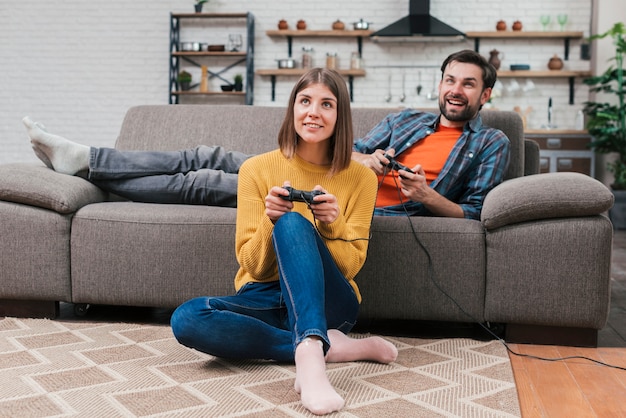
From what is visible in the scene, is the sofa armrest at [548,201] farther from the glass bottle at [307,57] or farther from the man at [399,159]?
the glass bottle at [307,57]

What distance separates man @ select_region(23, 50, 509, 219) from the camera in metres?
2.38

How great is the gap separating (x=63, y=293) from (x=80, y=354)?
1.58 ft

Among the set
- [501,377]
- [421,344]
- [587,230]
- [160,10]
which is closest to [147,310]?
[421,344]

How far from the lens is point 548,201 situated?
2.06m

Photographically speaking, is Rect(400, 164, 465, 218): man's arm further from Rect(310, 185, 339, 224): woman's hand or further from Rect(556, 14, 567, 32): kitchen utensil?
Rect(556, 14, 567, 32): kitchen utensil

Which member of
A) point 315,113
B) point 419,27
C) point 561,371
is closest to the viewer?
point 315,113

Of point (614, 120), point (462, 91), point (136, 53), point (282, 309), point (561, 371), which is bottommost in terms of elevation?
point (561, 371)

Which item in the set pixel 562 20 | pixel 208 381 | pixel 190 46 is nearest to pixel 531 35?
pixel 562 20

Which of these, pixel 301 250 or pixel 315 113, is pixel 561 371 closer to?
pixel 301 250

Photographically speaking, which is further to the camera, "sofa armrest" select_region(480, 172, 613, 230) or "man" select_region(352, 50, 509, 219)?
"man" select_region(352, 50, 509, 219)

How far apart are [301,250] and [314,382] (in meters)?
0.30

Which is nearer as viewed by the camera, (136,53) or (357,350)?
(357,350)

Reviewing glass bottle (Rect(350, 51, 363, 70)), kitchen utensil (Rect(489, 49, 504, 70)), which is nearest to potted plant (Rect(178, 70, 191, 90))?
glass bottle (Rect(350, 51, 363, 70))

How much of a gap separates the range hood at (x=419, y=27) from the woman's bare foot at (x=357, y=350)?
4878 millimetres
